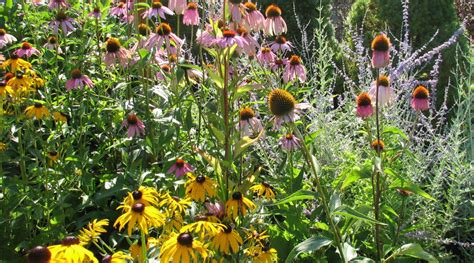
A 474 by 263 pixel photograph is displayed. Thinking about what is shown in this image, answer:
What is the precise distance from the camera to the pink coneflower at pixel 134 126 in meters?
2.27

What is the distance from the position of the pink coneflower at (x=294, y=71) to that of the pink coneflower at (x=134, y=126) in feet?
2.16

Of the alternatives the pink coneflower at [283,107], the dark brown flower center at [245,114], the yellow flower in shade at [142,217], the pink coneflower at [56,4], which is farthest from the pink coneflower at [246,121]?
the pink coneflower at [56,4]

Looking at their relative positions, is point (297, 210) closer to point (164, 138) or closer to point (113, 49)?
point (164, 138)

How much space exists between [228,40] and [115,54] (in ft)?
2.28

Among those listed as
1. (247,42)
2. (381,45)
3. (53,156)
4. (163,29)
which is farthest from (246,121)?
(53,156)

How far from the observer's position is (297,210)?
2035 mm

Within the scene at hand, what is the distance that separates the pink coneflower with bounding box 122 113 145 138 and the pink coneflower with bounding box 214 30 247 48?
0.54m

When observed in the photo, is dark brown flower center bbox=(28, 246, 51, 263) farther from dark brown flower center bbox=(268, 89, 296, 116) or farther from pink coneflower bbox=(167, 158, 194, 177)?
pink coneflower bbox=(167, 158, 194, 177)

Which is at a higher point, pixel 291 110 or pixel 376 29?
pixel 291 110

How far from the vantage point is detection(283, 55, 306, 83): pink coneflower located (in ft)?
8.06

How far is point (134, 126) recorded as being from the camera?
229 centimetres

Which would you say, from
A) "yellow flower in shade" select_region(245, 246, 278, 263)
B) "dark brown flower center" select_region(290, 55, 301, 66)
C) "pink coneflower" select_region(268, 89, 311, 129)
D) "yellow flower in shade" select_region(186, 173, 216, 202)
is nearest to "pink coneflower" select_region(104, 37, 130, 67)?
"dark brown flower center" select_region(290, 55, 301, 66)

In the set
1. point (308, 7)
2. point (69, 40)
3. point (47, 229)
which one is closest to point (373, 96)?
point (47, 229)

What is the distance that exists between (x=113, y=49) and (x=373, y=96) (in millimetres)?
1130
